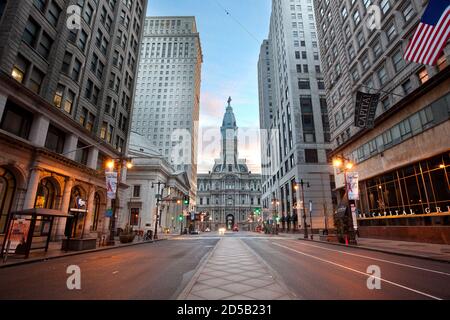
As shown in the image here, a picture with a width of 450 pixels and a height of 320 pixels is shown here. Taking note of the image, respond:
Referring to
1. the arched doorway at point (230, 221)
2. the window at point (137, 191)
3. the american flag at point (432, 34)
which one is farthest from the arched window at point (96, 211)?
the arched doorway at point (230, 221)

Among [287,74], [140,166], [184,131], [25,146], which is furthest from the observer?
[184,131]

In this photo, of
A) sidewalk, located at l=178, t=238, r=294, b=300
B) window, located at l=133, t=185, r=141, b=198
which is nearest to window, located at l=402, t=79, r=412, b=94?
sidewalk, located at l=178, t=238, r=294, b=300

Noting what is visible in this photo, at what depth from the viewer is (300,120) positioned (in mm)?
59375

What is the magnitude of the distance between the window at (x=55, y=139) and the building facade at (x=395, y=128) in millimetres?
32129

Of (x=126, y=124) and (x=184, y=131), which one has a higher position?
(x=184, y=131)

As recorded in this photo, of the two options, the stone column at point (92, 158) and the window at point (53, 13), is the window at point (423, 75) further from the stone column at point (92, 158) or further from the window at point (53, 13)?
the stone column at point (92, 158)

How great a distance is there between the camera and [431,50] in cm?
1143

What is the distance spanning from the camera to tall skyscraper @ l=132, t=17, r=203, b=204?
109m

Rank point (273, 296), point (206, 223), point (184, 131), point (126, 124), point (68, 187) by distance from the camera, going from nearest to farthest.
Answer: point (273, 296), point (68, 187), point (126, 124), point (184, 131), point (206, 223)

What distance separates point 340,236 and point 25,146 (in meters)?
31.3

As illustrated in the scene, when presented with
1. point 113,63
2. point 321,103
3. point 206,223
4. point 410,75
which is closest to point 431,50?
point 410,75

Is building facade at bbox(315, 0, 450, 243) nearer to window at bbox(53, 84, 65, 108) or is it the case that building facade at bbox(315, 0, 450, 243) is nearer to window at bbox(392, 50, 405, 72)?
window at bbox(392, 50, 405, 72)

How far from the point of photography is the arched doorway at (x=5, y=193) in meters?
19.0

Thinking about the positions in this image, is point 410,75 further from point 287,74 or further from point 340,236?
point 287,74
